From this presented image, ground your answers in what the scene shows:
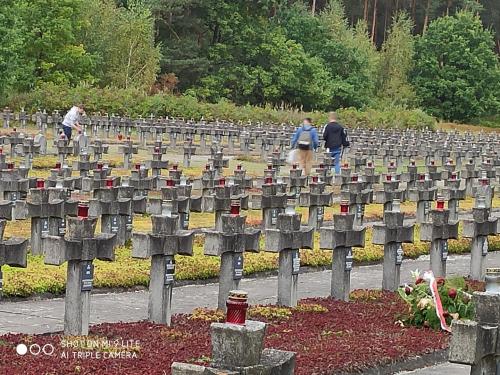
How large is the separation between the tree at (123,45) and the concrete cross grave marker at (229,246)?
67163 millimetres

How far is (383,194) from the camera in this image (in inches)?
1033

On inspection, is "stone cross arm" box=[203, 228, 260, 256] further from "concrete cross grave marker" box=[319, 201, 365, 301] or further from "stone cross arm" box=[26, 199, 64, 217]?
"stone cross arm" box=[26, 199, 64, 217]

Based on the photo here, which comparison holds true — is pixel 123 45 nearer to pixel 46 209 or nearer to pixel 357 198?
pixel 357 198

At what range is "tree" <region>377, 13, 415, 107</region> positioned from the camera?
107312 millimetres

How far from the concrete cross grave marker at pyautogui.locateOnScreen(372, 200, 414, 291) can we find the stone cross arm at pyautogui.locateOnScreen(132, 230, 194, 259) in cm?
394

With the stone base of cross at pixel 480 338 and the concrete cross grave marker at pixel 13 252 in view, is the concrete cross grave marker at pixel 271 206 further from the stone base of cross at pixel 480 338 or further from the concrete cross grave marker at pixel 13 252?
the stone base of cross at pixel 480 338

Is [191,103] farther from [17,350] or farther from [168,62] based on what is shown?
[17,350]

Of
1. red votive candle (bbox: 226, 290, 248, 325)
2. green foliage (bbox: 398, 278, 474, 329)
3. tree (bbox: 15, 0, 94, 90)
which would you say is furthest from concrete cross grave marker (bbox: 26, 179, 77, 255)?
tree (bbox: 15, 0, 94, 90)

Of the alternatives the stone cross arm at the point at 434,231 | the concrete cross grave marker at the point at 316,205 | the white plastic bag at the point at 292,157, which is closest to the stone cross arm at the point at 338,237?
the stone cross arm at the point at 434,231

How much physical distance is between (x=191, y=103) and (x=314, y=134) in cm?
3799

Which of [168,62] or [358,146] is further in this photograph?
[168,62]

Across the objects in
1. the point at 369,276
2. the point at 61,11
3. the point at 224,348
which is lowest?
the point at 369,276

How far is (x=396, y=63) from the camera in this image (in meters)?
109

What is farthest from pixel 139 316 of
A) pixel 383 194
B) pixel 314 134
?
pixel 314 134
